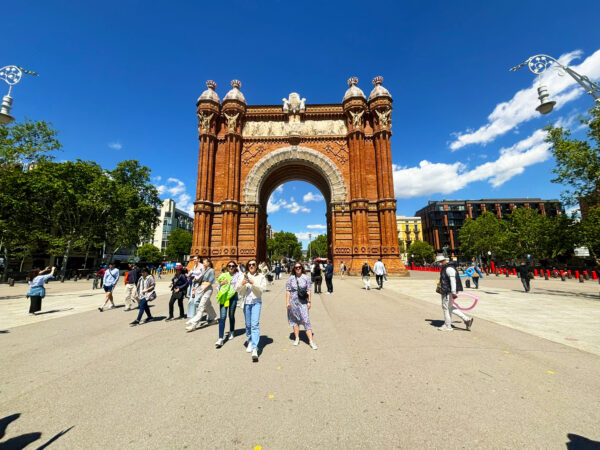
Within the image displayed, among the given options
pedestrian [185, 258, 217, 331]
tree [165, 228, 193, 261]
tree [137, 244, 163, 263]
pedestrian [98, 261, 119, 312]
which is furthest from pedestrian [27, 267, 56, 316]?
tree [137, 244, 163, 263]

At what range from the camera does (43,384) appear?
12.4 ft

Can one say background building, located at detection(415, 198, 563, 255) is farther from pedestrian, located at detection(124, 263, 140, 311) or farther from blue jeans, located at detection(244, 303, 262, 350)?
blue jeans, located at detection(244, 303, 262, 350)

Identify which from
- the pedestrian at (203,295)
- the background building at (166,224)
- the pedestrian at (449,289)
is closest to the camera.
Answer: the pedestrian at (449,289)

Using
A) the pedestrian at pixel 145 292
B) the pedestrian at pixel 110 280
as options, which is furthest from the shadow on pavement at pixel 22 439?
the pedestrian at pixel 110 280

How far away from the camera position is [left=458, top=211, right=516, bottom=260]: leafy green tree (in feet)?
144

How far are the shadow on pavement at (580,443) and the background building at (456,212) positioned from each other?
88961mm

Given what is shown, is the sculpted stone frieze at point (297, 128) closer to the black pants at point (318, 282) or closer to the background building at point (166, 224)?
the black pants at point (318, 282)

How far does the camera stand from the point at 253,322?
5.12m

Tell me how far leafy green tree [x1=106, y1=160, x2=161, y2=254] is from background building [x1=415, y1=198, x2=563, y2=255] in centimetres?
8043

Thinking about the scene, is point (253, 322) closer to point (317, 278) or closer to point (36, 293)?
point (36, 293)

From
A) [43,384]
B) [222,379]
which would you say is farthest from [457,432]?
[43,384]

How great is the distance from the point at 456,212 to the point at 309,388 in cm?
9546

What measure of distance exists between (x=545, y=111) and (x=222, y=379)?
11349 millimetres

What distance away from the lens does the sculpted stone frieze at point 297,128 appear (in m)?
28.5
